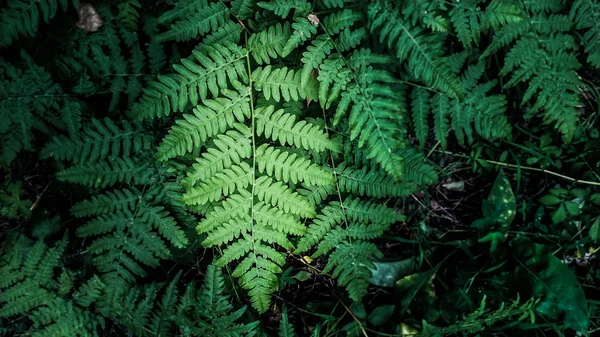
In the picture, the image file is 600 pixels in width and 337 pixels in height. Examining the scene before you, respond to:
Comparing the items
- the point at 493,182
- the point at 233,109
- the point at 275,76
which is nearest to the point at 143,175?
the point at 233,109

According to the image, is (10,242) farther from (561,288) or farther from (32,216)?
(561,288)

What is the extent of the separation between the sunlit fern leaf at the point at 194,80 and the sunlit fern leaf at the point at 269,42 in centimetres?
9

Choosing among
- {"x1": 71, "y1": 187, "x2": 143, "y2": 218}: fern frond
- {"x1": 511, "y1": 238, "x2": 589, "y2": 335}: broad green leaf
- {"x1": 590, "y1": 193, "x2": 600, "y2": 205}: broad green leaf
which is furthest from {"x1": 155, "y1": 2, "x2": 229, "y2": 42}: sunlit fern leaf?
{"x1": 590, "y1": 193, "x2": 600, "y2": 205}: broad green leaf

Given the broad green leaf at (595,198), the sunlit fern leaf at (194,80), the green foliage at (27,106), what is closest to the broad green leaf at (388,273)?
the broad green leaf at (595,198)

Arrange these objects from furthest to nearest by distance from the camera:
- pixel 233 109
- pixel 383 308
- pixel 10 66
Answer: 1. pixel 383 308
2. pixel 10 66
3. pixel 233 109

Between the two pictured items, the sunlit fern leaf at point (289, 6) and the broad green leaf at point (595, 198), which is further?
the broad green leaf at point (595, 198)

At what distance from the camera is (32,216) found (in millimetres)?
3643

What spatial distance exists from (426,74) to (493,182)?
1.71 meters

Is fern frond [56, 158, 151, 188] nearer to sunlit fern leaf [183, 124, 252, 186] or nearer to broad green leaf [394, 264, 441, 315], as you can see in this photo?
sunlit fern leaf [183, 124, 252, 186]

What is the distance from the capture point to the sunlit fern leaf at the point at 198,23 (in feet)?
9.03

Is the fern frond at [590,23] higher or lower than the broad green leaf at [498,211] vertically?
higher

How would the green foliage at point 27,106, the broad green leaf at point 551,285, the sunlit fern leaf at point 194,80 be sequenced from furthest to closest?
the broad green leaf at point 551,285 < the green foliage at point 27,106 < the sunlit fern leaf at point 194,80

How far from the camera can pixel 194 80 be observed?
2729 millimetres

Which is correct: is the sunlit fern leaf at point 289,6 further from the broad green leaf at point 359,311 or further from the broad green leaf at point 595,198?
the broad green leaf at point 595,198
